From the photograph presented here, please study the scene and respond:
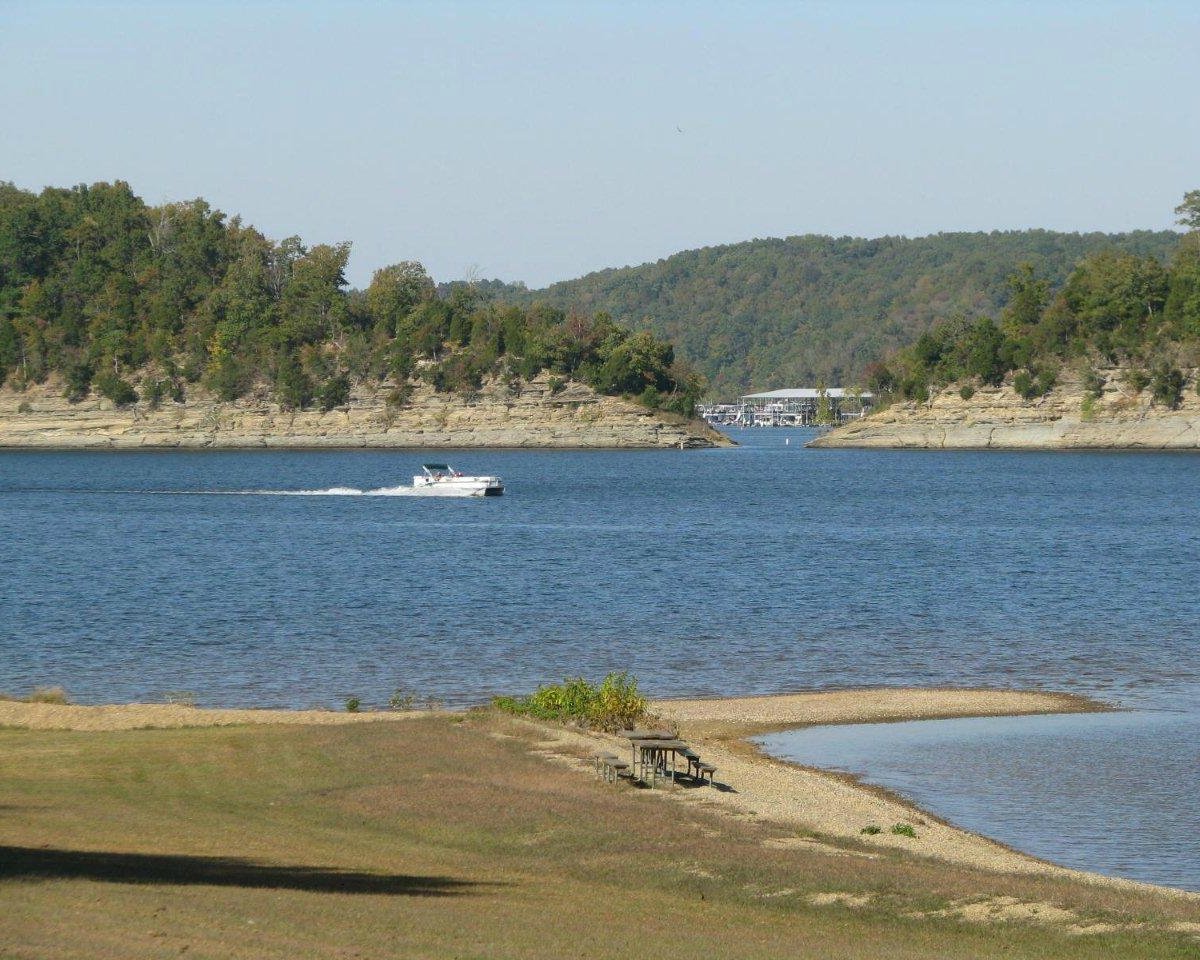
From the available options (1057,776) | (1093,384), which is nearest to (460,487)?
(1057,776)

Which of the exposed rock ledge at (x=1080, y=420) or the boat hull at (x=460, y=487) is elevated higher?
the exposed rock ledge at (x=1080, y=420)

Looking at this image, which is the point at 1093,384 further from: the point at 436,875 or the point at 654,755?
the point at 436,875

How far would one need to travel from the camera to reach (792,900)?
637 inches

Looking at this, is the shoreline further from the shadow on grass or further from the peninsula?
the peninsula

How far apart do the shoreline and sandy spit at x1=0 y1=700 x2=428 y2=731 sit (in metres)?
0.02

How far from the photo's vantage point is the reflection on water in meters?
20.9

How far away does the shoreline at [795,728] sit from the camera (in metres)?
19.5

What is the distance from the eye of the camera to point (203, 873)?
51.3 ft

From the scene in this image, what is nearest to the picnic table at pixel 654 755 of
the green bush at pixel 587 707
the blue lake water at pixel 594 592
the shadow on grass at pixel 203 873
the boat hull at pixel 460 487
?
the green bush at pixel 587 707

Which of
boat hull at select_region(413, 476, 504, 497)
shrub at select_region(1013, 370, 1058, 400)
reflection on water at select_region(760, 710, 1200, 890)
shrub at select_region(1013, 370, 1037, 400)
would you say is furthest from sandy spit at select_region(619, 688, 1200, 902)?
shrub at select_region(1013, 370, 1037, 400)

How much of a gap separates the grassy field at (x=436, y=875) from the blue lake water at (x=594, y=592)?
1114 centimetres

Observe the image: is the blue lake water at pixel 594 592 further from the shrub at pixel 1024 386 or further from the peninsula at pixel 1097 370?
the shrub at pixel 1024 386

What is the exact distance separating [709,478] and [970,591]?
84414 millimetres

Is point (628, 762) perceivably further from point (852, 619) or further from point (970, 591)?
point (970, 591)
